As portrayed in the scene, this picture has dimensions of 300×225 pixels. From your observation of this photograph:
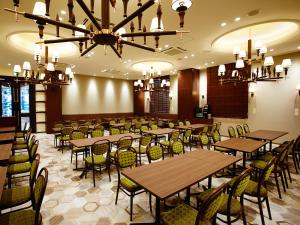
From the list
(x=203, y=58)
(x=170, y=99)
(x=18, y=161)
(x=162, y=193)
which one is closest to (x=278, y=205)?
(x=162, y=193)

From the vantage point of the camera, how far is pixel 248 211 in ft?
9.47

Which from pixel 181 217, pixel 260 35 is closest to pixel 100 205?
pixel 181 217

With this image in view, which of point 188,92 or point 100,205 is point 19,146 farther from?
point 188,92

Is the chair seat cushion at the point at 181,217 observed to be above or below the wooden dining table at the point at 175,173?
below

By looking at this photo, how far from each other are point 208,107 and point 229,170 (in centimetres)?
582

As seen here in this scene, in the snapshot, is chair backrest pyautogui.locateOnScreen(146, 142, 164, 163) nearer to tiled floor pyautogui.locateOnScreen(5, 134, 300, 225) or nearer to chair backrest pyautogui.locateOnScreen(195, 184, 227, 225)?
tiled floor pyautogui.locateOnScreen(5, 134, 300, 225)

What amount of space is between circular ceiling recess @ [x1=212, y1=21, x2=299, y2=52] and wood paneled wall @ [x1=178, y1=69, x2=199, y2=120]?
349 centimetres

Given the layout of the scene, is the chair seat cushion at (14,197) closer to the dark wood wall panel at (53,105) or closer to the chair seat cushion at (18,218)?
the chair seat cushion at (18,218)

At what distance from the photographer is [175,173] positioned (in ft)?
8.07

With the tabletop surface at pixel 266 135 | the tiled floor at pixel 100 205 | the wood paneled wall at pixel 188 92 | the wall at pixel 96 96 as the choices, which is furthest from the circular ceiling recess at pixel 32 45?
the tabletop surface at pixel 266 135

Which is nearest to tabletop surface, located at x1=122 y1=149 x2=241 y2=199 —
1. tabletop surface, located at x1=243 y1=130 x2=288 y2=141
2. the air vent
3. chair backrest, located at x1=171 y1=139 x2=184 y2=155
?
chair backrest, located at x1=171 y1=139 x2=184 y2=155

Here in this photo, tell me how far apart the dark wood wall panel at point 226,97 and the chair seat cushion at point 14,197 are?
848 centimetres

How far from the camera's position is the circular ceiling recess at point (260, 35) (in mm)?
5175

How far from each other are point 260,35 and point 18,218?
752 centimetres
